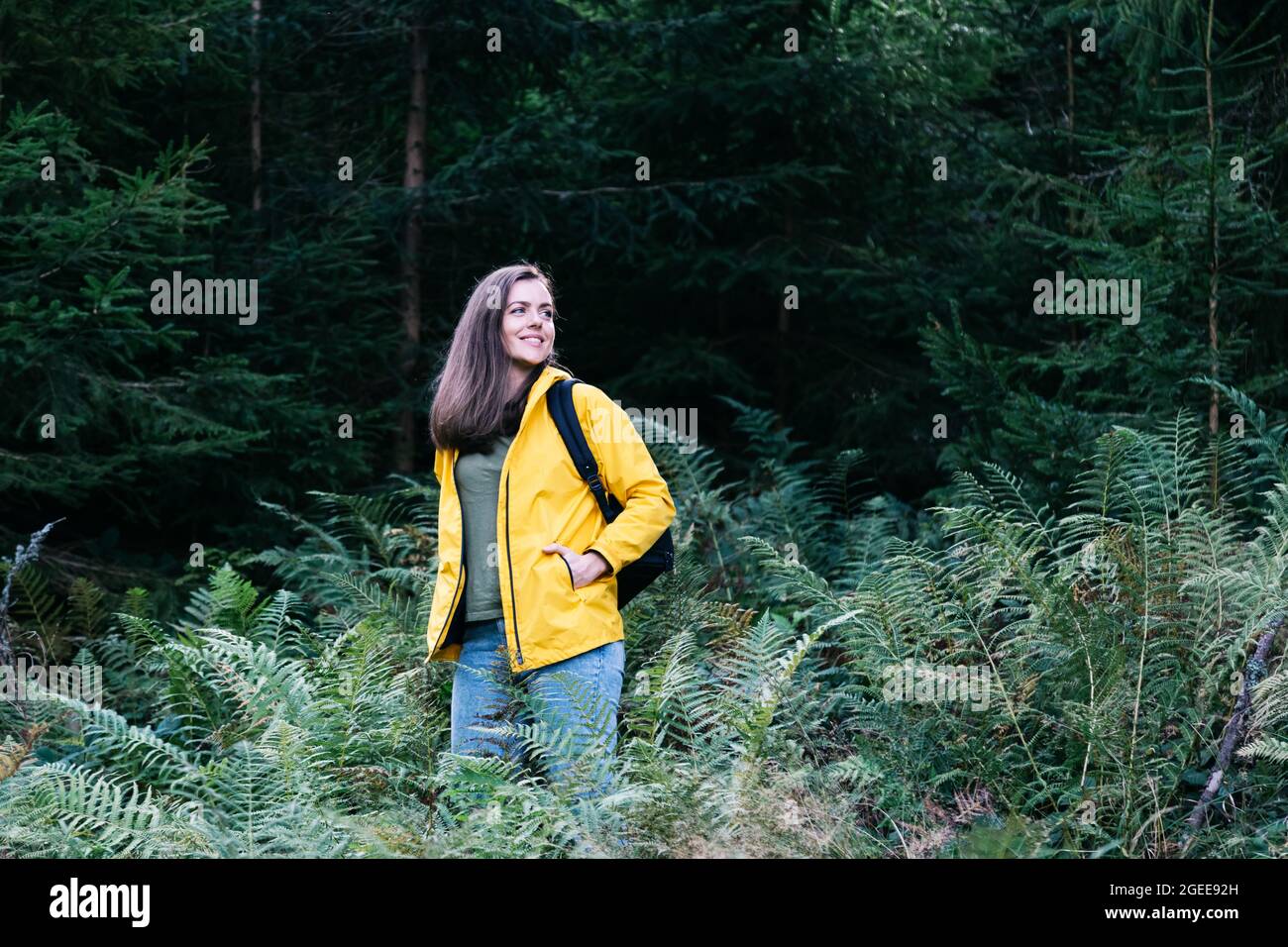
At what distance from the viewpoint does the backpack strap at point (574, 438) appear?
4.10m

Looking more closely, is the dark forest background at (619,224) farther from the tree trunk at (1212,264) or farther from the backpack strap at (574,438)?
the backpack strap at (574,438)

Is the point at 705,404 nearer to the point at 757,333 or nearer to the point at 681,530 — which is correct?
the point at 757,333

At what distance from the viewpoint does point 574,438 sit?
13.5 feet

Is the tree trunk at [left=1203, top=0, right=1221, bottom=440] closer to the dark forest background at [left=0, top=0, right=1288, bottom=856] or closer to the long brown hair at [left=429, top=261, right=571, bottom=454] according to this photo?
the dark forest background at [left=0, top=0, right=1288, bottom=856]

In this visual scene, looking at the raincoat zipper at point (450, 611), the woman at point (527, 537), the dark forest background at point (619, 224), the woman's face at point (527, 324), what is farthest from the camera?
the dark forest background at point (619, 224)

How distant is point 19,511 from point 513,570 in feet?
20.2

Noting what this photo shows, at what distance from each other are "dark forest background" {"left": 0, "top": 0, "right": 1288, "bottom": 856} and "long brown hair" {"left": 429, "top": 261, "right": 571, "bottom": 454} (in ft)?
4.69

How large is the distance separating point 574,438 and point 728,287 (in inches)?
277

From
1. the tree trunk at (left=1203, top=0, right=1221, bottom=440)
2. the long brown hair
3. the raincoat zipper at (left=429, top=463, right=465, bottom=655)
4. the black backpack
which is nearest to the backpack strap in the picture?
the black backpack

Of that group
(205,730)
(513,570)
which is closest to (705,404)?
(205,730)

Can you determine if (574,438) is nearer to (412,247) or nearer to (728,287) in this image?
(412,247)

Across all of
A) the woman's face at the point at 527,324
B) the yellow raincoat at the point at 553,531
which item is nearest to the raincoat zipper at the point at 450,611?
the yellow raincoat at the point at 553,531

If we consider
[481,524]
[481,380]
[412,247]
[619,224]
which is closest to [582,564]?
[481,524]

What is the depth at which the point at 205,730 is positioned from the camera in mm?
5531
